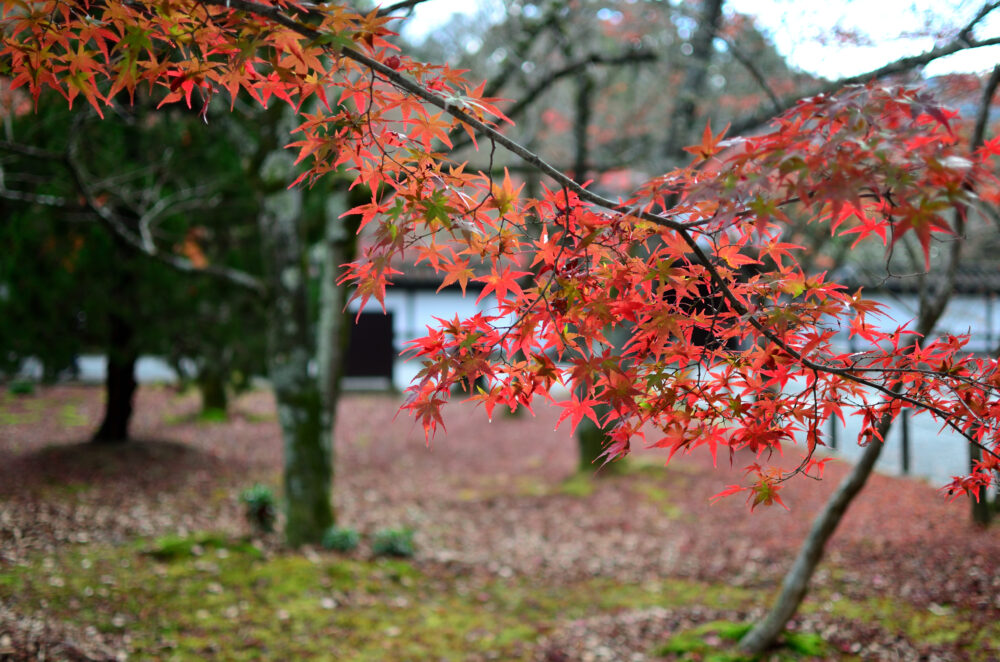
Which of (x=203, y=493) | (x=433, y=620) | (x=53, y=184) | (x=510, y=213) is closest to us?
(x=510, y=213)

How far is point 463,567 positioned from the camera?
220 inches

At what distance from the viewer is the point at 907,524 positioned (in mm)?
5602

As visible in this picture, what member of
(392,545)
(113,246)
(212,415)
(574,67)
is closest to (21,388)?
(212,415)

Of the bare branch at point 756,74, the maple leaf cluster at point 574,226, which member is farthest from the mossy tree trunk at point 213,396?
A: the maple leaf cluster at point 574,226

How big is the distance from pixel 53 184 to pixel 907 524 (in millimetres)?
8250

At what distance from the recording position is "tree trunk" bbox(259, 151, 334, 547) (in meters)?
5.41

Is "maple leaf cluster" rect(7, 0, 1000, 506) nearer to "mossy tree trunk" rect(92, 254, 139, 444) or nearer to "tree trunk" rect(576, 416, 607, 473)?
"mossy tree trunk" rect(92, 254, 139, 444)

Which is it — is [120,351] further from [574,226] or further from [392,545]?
[574,226]

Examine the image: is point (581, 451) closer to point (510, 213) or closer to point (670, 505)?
point (670, 505)

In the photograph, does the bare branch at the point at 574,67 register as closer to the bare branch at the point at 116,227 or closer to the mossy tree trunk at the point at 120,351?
the bare branch at the point at 116,227

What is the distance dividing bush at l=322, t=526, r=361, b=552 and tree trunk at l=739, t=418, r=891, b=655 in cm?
314

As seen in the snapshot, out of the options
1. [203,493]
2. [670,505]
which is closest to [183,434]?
[203,493]

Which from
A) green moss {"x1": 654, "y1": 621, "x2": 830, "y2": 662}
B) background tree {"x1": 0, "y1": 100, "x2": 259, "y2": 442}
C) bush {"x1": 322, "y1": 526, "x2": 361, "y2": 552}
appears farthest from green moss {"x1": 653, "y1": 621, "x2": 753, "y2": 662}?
background tree {"x1": 0, "y1": 100, "x2": 259, "y2": 442}

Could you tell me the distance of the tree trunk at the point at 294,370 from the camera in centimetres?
541
